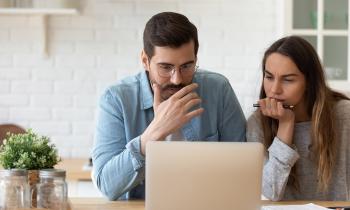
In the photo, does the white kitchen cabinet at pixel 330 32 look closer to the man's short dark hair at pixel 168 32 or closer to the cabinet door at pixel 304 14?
the cabinet door at pixel 304 14

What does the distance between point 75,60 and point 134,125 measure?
1.80 m

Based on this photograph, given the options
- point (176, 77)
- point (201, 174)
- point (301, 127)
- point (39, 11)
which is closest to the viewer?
point (201, 174)

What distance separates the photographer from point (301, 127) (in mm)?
2795

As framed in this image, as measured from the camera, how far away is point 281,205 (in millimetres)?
2367

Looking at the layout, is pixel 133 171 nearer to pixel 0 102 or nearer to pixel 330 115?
pixel 330 115

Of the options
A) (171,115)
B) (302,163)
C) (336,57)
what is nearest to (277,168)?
(302,163)

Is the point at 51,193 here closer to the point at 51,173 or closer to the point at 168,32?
the point at 51,173

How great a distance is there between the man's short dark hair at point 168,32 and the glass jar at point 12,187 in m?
0.69

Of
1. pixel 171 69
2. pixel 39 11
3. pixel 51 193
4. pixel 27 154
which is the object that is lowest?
pixel 51 193

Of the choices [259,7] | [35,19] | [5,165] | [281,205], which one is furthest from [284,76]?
[35,19]

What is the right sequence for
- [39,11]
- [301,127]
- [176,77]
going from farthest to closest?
[39,11] < [301,127] < [176,77]

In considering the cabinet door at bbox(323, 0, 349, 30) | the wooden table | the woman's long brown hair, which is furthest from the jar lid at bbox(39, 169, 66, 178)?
the cabinet door at bbox(323, 0, 349, 30)

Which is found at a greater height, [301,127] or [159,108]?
[159,108]

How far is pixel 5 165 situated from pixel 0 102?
2.18 m
